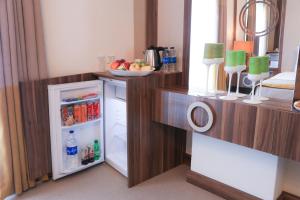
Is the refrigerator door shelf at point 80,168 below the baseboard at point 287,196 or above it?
below

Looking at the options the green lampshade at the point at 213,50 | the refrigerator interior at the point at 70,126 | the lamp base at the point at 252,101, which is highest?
the green lampshade at the point at 213,50

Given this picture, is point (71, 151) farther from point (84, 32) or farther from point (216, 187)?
point (216, 187)

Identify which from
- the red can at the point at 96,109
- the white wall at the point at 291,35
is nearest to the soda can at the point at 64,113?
the red can at the point at 96,109

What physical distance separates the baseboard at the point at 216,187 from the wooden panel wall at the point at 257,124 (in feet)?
1.75

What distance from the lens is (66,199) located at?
192 centimetres

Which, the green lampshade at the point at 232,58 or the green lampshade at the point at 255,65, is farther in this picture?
the green lampshade at the point at 232,58

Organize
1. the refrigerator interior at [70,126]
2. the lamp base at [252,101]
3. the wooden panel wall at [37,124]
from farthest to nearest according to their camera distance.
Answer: the refrigerator interior at [70,126], the wooden panel wall at [37,124], the lamp base at [252,101]

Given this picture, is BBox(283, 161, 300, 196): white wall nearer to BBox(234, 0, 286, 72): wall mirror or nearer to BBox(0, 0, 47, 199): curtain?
BBox(234, 0, 286, 72): wall mirror

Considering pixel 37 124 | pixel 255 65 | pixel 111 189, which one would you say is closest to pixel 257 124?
pixel 255 65

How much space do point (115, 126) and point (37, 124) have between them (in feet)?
2.35

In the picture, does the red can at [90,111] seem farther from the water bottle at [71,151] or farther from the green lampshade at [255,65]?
the green lampshade at [255,65]

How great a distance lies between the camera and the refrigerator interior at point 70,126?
2.07 m

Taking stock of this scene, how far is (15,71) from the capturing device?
1812 mm

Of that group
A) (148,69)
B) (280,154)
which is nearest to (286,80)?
(280,154)
